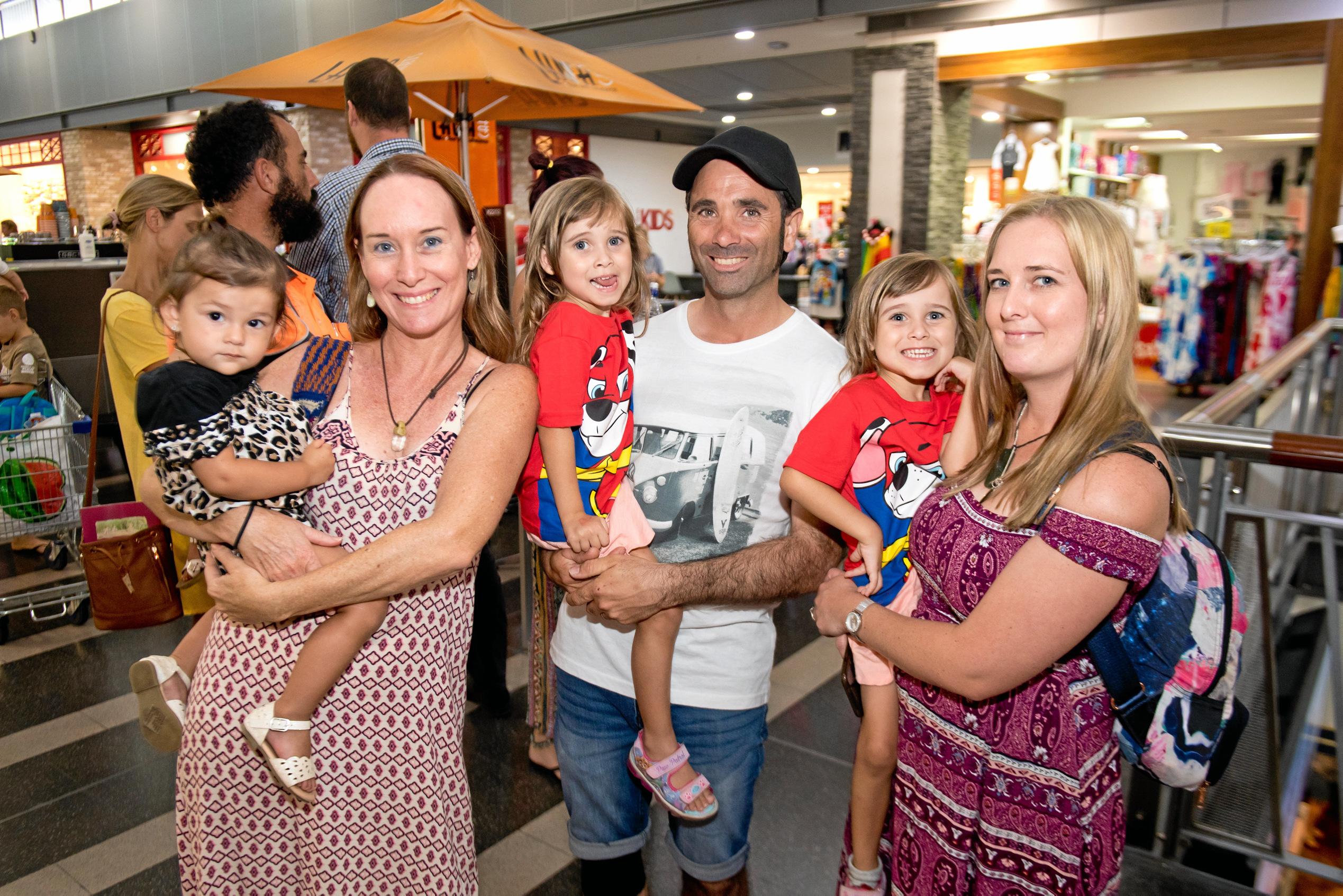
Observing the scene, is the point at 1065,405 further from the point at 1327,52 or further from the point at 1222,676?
the point at 1327,52

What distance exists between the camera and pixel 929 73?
28.5 feet

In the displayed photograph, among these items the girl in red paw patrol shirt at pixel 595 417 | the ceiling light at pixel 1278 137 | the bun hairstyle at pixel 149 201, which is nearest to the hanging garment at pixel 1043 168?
the ceiling light at pixel 1278 137

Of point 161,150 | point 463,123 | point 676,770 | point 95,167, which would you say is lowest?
point 676,770

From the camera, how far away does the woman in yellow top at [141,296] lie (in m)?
2.75

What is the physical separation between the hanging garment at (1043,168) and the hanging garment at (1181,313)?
5.22 ft

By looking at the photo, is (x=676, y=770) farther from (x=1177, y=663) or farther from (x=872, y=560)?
(x=1177, y=663)

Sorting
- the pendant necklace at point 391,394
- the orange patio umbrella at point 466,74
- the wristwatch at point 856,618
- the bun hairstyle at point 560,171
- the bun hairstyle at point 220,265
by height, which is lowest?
the wristwatch at point 856,618

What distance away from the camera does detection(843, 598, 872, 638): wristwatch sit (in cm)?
162

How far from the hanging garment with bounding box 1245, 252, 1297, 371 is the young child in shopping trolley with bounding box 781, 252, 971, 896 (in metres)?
7.76

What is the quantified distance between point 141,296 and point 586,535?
2173mm

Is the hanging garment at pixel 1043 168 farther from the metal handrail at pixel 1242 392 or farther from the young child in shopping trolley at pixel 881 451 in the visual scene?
the young child in shopping trolley at pixel 881 451

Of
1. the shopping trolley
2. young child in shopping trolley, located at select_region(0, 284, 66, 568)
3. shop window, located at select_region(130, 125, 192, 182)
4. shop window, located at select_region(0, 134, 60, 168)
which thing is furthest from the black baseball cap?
shop window, located at select_region(0, 134, 60, 168)

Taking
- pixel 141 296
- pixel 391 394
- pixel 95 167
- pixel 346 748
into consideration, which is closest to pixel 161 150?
pixel 95 167

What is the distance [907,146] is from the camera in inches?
354
